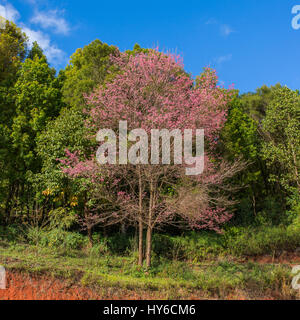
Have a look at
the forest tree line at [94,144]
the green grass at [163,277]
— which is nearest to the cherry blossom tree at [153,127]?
the forest tree line at [94,144]

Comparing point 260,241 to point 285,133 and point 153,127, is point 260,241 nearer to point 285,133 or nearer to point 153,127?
point 285,133

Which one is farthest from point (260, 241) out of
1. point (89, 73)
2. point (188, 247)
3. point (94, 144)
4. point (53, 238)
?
point (89, 73)

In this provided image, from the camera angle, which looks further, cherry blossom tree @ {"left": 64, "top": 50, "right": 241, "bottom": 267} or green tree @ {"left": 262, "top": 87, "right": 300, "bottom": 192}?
green tree @ {"left": 262, "top": 87, "right": 300, "bottom": 192}

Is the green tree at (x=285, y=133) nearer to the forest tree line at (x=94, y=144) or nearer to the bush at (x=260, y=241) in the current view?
the forest tree line at (x=94, y=144)

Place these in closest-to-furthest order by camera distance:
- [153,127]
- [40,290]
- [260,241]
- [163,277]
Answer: [40,290], [163,277], [153,127], [260,241]

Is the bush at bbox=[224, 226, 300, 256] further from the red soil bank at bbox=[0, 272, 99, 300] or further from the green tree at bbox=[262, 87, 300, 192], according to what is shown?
the red soil bank at bbox=[0, 272, 99, 300]

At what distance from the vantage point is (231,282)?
7.14 meters

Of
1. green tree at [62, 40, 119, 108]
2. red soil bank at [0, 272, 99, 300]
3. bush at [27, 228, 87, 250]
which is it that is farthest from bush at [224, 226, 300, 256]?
green tree at [62, 40, 119, 108]

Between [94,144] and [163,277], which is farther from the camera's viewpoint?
[94,144]

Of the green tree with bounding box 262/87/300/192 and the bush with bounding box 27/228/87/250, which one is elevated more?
the green tree with bounding box 262/87/300/192

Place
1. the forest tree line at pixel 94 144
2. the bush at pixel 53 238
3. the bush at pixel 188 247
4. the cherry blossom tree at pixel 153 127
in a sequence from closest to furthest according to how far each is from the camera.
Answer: the cherry blossom tree at pixel 153 127 → the forest tree line at pixel 94 144 → the bush at pixel 53 238 → the bush at pixel 188 247

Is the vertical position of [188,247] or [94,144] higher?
[94,144]
